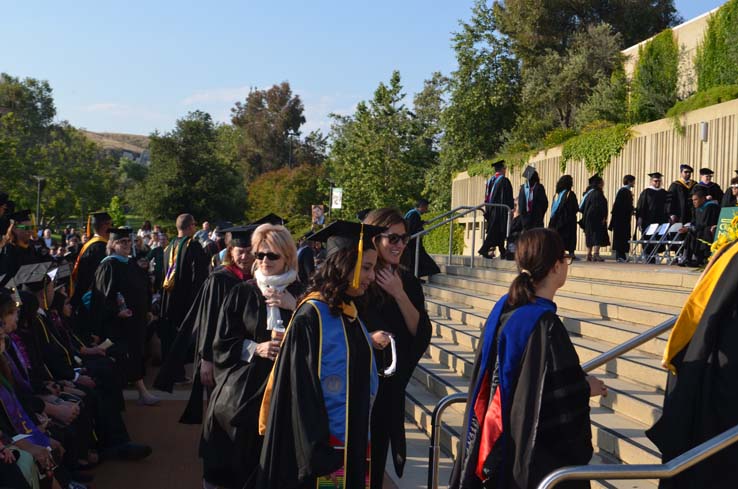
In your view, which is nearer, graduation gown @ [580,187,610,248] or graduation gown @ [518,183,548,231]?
graduation gown @ [518,183,548,231]

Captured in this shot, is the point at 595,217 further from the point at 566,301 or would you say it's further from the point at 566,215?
the point at 566,301

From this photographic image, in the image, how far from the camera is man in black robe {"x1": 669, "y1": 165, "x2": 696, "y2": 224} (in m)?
14.0

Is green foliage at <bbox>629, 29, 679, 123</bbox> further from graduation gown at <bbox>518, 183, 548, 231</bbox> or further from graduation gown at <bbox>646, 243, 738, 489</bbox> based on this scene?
graduation gown at <bbox>646, 243, 738, 489</bbox>

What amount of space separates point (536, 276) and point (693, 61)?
21665mm

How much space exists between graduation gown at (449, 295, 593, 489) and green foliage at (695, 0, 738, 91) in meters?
19.2

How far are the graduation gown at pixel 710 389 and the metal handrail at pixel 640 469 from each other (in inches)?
11.0

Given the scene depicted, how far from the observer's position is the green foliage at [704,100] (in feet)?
54.9

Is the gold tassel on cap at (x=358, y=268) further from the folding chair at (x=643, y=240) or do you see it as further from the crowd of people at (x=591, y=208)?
the folding chair at (x=643, y=240)

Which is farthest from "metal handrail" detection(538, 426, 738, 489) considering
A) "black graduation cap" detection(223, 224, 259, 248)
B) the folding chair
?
the folding chair

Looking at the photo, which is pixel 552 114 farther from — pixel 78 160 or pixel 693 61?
pixel 78 160

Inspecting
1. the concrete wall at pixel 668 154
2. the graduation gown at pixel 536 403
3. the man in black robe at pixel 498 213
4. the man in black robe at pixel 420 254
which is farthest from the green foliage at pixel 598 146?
the graduation gown at pixel 536 403

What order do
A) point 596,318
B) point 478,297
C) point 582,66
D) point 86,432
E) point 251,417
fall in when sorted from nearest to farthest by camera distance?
point 251,417 → point 86,432 → point 596,318 → point 478,297 → point 582,66

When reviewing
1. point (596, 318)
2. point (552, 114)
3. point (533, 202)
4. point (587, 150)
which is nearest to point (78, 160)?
point (552, 114)

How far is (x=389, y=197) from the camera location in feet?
117
